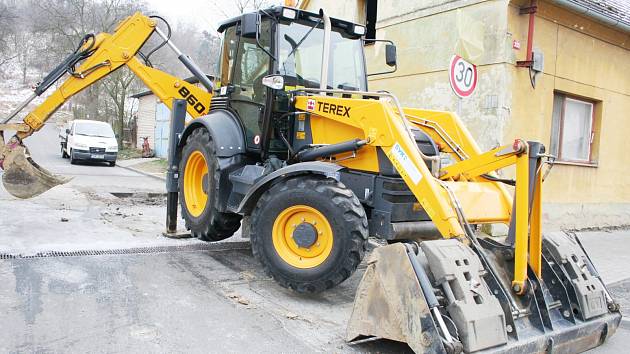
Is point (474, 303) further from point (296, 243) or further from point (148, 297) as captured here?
point (148, 297)

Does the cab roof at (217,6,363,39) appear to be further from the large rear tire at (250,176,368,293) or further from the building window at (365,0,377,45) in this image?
the building window at (365,0,377,45)

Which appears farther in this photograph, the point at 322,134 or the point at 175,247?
the point at 175,247

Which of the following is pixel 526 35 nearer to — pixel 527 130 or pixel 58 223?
pixel 527 130

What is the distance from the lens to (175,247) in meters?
6.60

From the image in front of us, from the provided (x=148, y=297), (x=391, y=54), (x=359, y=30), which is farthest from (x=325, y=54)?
(x=148, y=297)

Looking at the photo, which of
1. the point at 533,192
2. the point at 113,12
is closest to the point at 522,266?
the point at 533,192

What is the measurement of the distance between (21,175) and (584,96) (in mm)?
10270

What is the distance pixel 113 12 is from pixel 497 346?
115 feet

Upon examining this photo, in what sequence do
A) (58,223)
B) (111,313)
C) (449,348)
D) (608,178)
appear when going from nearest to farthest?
1. (449,348)
2. (111,313)
3. (58,223)
4. (608,178)

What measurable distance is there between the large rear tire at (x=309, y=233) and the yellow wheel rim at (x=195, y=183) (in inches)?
73.0

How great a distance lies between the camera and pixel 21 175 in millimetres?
8094

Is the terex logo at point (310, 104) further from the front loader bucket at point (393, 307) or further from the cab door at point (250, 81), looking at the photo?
the front loader bucket at point (393, 307)

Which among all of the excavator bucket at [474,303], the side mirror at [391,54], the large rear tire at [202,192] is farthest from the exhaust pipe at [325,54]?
the excavator bucket at [474,303]

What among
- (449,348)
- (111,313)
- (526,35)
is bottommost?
(111,313)
